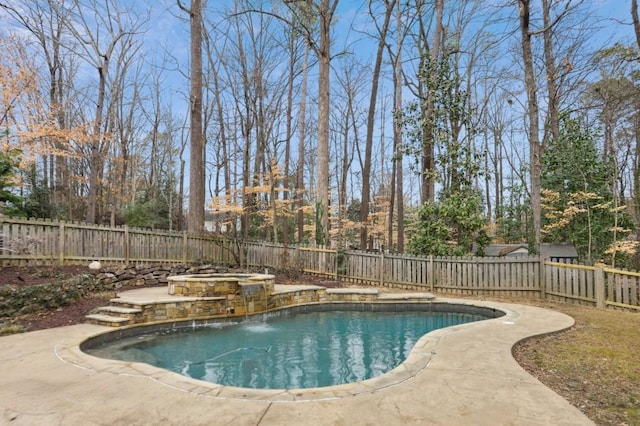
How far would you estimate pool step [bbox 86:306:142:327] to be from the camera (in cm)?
531

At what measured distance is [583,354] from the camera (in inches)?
154

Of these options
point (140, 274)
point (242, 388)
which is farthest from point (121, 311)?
point (242, 388)

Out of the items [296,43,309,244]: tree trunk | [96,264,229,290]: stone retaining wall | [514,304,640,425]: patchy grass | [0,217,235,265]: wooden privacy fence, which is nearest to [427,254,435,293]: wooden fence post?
[514,304,640,425]: patchy grass

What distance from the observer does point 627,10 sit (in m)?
10.1

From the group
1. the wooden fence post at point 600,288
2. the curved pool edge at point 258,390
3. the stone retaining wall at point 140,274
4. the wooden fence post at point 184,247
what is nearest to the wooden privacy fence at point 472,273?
the wooden fence post at point 600,288

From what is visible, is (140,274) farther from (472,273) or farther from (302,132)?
(302,132)

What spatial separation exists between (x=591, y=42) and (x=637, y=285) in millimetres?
11044

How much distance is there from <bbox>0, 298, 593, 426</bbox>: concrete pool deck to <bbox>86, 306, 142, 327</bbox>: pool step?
144 centimetres

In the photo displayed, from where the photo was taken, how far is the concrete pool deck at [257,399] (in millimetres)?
2361

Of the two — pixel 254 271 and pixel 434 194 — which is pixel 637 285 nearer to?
pixel 434 194

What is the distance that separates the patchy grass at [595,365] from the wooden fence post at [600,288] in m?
1.36

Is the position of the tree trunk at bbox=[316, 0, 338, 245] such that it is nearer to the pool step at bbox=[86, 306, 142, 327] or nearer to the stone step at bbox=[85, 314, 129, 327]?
the pool step at bbox=[86, 306, 142, 327]

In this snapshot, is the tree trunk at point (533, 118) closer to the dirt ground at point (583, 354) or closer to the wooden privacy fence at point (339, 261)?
the wooden privacy fence at point (339, 261)

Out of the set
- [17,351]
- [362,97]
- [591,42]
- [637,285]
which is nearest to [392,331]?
[637,285]
